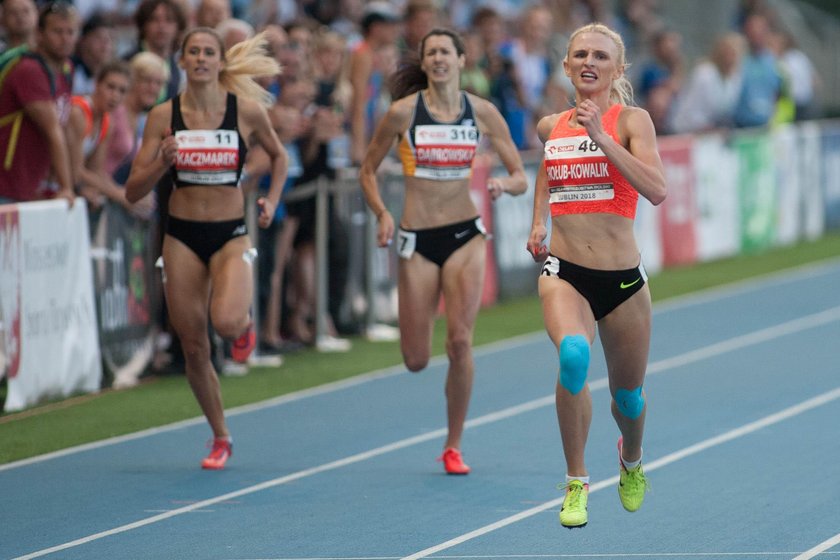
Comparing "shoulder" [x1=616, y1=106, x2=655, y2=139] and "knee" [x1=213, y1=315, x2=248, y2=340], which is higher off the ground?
"shoulder" [x1=616, y1=106, x2=655, y2=139]

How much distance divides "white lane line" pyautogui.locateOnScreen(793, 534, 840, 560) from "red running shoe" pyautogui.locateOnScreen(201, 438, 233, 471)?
3503mm

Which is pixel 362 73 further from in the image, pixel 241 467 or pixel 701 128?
pixel 701 128

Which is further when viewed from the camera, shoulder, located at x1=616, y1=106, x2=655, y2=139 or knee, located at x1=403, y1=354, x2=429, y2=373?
knee, located at x1=403, y1=354, x2=429, y2=373

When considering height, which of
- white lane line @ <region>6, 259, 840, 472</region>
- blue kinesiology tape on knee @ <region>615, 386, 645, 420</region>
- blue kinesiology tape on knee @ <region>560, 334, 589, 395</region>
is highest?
blue kinesiology tape on knee @ <region>560, 334, 589, 395</region>

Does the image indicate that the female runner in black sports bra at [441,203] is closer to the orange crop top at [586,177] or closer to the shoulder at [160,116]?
the shoulder at [160,116]

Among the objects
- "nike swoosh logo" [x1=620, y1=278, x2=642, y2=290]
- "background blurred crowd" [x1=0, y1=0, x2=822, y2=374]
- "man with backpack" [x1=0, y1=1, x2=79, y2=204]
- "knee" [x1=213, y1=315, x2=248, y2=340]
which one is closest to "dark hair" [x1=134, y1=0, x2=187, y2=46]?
"background blurred crowd" [x1=0, y1=0, x2=822, y2=374]

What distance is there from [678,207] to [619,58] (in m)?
13.3

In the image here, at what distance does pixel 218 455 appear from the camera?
9234 millimetres

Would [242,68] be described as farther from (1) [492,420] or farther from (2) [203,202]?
(1) [492,420]

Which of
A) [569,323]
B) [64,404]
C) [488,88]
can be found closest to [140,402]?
[64,404]

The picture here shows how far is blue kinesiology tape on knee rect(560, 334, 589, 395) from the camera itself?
6781 mm

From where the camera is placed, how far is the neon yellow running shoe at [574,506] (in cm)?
685

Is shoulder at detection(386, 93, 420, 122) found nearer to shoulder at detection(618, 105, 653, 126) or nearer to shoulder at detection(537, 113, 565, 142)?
shoulder at detection(537, 113, 565, 142)

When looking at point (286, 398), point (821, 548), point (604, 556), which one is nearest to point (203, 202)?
point (286, 398)
